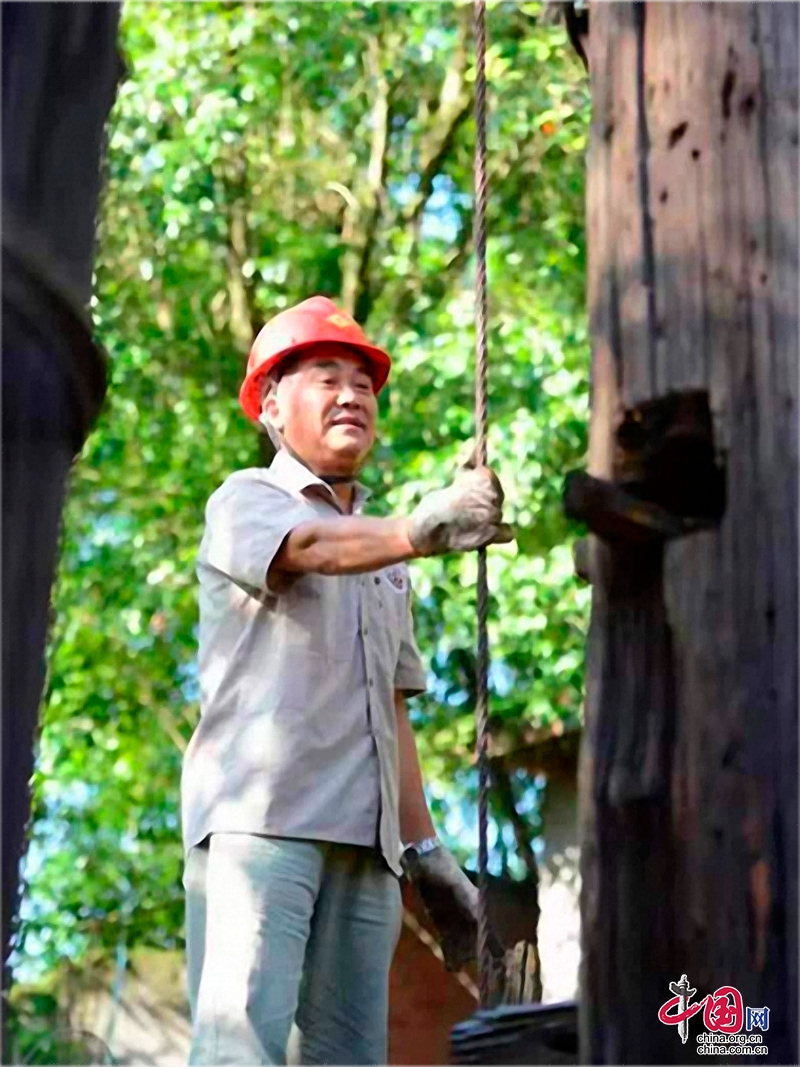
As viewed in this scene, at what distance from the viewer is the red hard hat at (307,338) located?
10.3 ft

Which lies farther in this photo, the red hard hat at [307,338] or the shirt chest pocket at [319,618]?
the red hard hat at [307,338]

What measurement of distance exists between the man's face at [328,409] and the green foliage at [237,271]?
4.12 m

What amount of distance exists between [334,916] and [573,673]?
420 cm

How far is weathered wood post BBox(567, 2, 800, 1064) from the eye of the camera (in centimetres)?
219

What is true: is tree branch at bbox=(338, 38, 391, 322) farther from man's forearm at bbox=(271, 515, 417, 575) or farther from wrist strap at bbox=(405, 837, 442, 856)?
man's forearm at bbox=(271, 515, 417, 575)

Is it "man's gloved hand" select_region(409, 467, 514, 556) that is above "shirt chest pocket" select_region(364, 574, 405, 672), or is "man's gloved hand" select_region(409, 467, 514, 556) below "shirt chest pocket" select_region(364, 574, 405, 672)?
above

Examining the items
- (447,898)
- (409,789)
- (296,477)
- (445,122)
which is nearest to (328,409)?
(296,477)

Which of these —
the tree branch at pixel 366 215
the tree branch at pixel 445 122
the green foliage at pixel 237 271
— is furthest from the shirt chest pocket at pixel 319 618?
the tree branch at pixel 445 122

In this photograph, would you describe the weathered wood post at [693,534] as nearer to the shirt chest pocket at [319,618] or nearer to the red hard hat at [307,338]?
the shirt chest pocket at [319,618]

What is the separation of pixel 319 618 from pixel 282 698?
0.53ft

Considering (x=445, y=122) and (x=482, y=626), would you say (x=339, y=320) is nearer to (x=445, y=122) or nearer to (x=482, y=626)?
(x=482, y=626)

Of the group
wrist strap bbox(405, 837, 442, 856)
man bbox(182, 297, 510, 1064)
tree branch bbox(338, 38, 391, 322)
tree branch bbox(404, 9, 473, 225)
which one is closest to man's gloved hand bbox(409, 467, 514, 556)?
man bbox(182, 297, 510, 1064)

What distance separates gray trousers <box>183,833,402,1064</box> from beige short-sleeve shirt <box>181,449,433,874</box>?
0.16 feet

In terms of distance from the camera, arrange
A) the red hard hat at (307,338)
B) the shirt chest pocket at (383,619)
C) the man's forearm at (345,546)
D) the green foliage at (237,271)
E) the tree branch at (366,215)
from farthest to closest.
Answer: the tree branch at (366,215) < the green foliage at (237,271) < the red hard hat at (307,338) < the shirt chest pocket at (383,619) < the man's forearm at (345,546)
